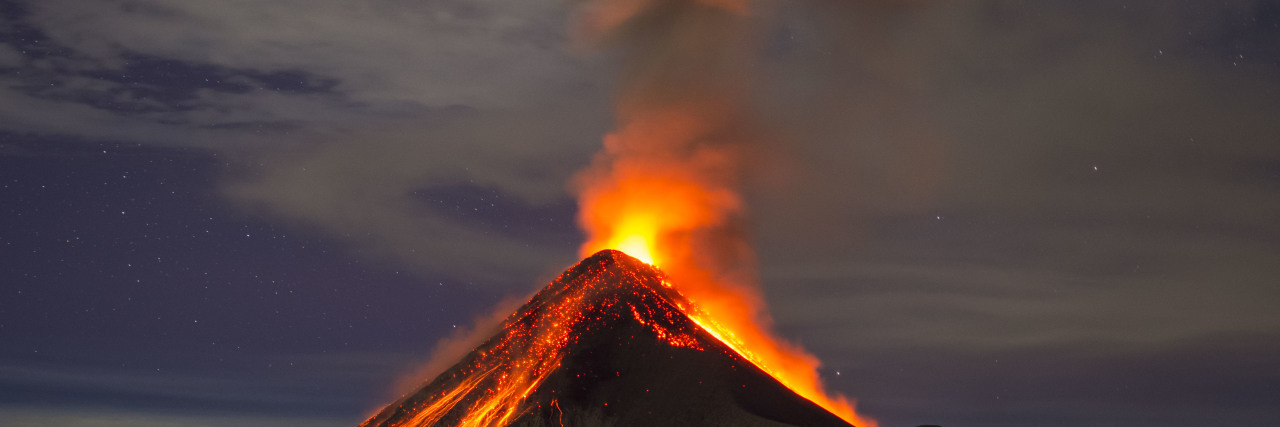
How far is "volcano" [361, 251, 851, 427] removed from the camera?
224ft

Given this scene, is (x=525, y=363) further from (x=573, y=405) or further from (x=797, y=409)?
(x=797, y=409)

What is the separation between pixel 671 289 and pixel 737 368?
18.6m

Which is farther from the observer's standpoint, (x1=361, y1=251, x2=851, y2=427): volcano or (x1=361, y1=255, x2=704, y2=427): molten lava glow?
(x1=361, y1=255, x2=704, y2=427): molten lava glow

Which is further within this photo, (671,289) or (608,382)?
(671,289)

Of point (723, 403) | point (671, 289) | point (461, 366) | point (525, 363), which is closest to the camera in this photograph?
point (723, 403)

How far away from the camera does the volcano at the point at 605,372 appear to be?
68.2 m

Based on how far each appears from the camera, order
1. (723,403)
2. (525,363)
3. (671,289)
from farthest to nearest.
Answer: (671,289)
(525,363)
(723,403)

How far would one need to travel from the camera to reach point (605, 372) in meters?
74.1

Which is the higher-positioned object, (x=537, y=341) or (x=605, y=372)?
(x=537, y=341)

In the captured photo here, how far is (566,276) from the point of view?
91.2 meters

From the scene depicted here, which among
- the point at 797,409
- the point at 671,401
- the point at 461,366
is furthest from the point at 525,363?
the point at 797,409

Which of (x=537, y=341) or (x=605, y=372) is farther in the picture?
(x=537, y=341)

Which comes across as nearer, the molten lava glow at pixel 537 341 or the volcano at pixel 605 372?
the volcano at pixel 605 372

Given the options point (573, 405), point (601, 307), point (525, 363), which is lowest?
point (573, 405)
